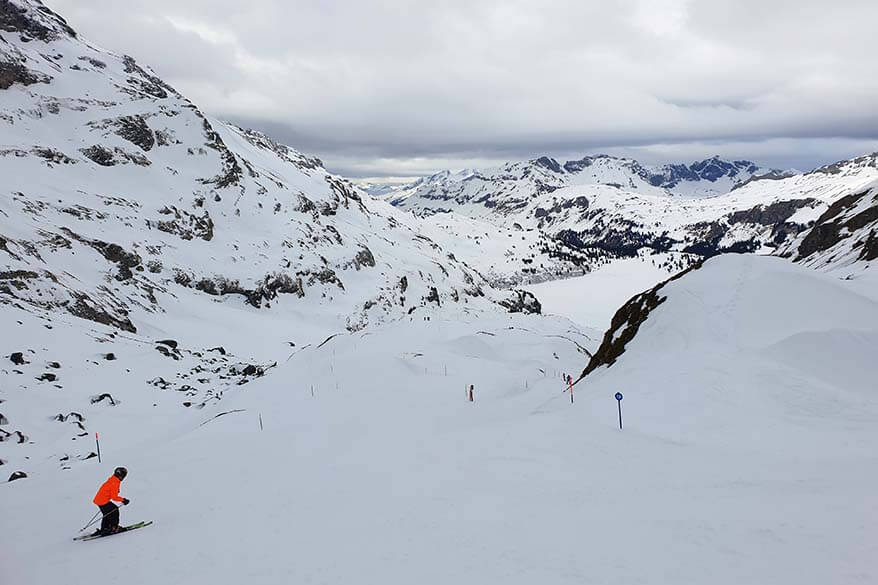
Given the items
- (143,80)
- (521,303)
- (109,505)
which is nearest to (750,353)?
(109,505)

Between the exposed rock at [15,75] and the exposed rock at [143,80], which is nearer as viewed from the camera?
the exposed rock at [15,75]

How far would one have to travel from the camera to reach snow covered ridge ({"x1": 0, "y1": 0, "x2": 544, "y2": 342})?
56.8m

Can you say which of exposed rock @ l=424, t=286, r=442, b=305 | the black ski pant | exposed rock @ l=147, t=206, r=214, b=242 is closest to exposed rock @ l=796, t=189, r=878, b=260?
exposed rock @ l=424, t=286, r=442, b=305

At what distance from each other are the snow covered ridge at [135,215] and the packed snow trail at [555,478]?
105 ft

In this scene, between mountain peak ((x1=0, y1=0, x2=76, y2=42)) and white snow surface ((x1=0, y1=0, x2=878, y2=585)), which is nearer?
white snow surface ((x1=0, y1=0, x2=878, y2=585))

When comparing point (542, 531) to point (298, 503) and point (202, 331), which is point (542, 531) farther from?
point (202, 331)

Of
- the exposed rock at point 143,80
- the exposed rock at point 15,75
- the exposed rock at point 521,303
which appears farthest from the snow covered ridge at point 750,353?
the exposed rock at point 143,80

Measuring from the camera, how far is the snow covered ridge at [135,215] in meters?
56.8

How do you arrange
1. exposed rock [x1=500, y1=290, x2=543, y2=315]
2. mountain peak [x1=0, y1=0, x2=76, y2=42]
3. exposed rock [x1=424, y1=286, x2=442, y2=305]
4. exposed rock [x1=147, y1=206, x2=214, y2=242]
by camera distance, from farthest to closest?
exposed rock [x1=500, y1=290, x2=543, y2=315] → exposed rock [x1=424, y1=286, x2=442, y2=305] → mountain peak [x1=0, y1=0, x2=76, y2=42] → exposed rock [x1=147, y1=206, x2=214, y2=242]

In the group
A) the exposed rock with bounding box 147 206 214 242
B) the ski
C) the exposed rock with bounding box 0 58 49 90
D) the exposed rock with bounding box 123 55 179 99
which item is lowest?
the ski

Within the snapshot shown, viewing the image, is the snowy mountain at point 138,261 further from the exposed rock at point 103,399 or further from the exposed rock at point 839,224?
the exposed rock at point 839,224

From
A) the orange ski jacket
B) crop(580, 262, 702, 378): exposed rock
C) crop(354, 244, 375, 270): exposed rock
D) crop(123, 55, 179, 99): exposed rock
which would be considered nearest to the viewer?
the orange ski jacket

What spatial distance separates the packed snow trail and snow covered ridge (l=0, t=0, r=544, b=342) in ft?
105

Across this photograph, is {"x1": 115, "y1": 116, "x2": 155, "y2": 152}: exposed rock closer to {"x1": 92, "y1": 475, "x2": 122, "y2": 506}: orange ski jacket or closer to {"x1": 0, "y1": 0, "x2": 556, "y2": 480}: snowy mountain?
{"x1": 0, "y1": 0, "x2": 556, "y2": 480}: snowy mountain
